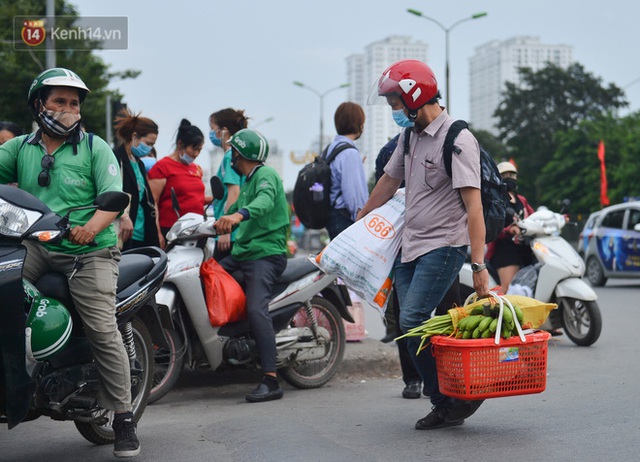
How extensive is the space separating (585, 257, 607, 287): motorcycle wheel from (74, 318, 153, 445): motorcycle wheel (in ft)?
49.1

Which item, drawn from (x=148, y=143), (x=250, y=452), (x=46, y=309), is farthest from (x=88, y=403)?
(x=148, y=143)

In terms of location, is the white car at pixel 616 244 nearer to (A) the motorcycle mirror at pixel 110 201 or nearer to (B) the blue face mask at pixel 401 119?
(B) the blue face mask at pixel 401 119

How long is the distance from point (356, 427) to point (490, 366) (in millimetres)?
1008

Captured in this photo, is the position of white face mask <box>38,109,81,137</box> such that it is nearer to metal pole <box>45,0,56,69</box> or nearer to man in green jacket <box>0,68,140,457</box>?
man in green jacket <box>0,68,140,457</box>

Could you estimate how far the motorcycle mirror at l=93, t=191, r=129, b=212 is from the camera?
452 cm

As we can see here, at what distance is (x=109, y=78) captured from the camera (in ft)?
115

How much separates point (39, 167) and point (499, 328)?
241 cm

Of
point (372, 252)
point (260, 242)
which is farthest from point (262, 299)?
point (372, 252)

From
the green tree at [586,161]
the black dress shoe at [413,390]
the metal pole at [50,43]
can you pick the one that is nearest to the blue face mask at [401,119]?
the black dress shoe at [413,390]

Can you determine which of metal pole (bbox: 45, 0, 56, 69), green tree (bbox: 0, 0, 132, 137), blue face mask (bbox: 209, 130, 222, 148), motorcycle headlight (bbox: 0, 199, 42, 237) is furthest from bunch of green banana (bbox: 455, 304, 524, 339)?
green tree (bbox: 0, 0, 132, 137)

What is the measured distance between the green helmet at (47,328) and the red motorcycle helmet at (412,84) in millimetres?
2133

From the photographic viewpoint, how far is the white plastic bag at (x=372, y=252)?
5836mm

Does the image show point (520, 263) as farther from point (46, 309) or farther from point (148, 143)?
point (46, 309)

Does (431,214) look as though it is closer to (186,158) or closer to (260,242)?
(260,242)
